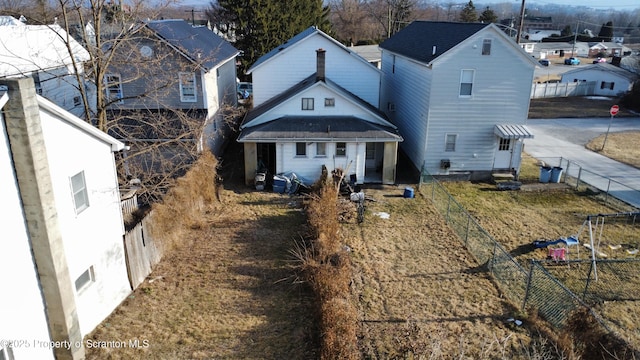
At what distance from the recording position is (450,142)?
24.6 meters

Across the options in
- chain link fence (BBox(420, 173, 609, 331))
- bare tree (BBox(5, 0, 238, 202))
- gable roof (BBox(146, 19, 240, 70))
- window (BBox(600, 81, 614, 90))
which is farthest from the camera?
window (BBox(600, 81, 614, 90))

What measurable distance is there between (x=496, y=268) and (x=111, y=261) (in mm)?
12658

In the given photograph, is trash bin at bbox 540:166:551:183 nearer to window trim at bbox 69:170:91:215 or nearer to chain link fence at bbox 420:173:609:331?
chain link fence at bbox 420:173:609:331

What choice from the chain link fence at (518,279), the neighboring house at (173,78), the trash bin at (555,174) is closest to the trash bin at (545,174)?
the trash bin at (555,174)

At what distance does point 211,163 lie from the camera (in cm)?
2072

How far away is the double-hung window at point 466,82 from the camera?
76.6 ft

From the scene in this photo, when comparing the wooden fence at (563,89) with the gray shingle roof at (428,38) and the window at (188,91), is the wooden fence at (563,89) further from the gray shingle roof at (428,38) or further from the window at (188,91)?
the window at (188,91)

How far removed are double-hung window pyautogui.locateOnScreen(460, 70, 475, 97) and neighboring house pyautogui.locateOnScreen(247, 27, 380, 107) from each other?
661 centimetres

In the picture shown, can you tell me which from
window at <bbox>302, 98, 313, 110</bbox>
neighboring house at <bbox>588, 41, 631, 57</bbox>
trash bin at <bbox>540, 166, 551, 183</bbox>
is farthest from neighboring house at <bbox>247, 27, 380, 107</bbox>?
neighboring house at <bbox>588, 41, 631, 57</bbox>

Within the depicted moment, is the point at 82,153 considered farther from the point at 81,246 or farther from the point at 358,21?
the point at 358,21

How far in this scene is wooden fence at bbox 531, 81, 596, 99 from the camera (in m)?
51.9

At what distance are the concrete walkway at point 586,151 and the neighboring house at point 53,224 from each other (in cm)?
2263

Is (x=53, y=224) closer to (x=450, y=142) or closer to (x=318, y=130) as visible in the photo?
(x=318, y=130)

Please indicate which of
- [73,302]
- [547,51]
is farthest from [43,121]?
[547,51]
